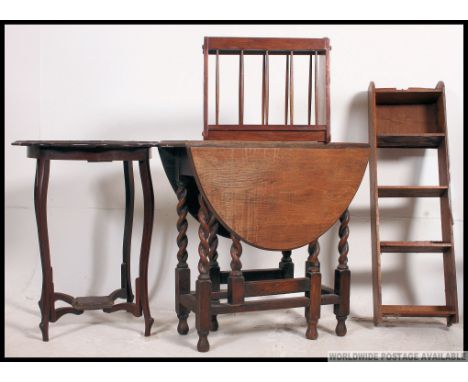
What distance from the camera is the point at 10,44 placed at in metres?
3.86

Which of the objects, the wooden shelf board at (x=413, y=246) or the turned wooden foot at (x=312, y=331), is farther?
the wooden shelf board at (x=413, y=246)

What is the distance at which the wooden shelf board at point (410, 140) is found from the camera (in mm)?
3419

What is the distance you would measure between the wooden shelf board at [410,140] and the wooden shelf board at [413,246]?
20.4 inches

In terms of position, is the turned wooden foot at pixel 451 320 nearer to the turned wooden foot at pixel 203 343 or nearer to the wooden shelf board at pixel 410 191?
the wooden shelf board at pixel 410 191

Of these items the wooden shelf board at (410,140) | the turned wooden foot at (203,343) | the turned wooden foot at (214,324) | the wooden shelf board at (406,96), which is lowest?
the turned wooden foot at (203,343)

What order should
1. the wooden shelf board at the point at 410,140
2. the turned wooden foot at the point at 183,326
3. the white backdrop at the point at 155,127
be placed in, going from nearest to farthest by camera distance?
the turned wooden foot at the point at 183,326 < the wooden shelf board at the point at 410,140 < the white backdrop at the point at 155,127

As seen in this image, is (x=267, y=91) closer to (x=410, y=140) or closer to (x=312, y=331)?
(x=410, y=140)

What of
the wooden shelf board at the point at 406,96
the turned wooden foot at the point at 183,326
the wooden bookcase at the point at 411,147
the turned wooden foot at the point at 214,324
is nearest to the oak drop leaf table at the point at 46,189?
the turned wooden foot at the point at 183,326

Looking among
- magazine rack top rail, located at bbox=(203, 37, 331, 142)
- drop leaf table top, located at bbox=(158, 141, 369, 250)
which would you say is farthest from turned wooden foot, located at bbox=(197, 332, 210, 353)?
magazine rack top rail, located at bbox=(203, 37, 331, 142)

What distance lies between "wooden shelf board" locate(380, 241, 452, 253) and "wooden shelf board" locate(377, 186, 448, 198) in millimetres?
258

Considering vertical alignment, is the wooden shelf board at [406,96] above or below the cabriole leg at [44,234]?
above

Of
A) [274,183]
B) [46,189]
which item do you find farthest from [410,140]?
[46,189]

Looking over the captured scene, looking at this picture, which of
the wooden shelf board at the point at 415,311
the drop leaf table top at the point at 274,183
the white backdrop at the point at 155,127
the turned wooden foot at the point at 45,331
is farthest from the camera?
the white backdrop at the point at 155,127

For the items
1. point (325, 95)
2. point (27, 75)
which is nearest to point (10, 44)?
point (27, 75)
